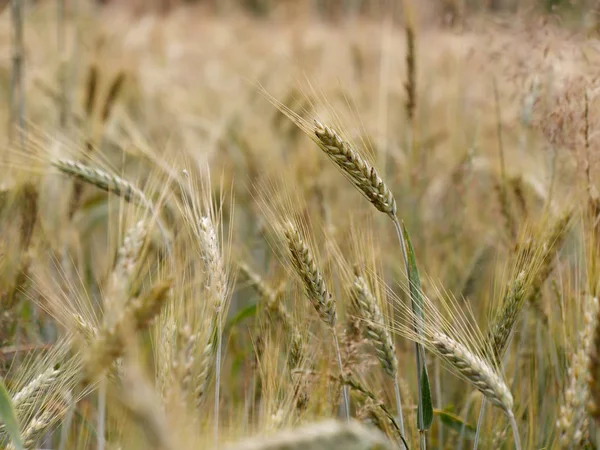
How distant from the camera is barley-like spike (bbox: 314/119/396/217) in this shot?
977mm

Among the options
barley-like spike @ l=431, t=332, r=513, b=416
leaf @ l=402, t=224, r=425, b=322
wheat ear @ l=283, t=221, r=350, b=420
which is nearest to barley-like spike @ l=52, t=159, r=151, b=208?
wheat ear @ l=283, t=221, r=350, b=420

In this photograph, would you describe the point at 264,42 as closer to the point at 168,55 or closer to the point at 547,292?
the point at 168,55

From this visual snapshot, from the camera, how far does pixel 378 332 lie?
1.00 meters

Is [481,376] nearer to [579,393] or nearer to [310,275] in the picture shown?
[579,393]

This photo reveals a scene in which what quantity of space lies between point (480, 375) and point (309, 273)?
0.29 m

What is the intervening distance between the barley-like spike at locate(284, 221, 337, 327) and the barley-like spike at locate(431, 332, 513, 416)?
18cm

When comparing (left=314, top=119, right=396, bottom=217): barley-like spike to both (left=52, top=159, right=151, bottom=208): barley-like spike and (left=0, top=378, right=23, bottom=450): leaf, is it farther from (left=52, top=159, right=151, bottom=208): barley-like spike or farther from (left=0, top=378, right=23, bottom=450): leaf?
(left=0, top=378, right=23, bottom=450): leaf

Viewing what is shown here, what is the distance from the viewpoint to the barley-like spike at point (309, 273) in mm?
978

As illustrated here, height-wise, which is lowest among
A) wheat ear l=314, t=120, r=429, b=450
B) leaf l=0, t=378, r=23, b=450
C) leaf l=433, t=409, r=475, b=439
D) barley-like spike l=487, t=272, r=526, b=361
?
leaf l=433, t=409, r=475, b=439

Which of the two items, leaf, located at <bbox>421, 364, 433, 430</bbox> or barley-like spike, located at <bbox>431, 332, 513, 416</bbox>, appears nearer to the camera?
barley-like spike, located at <bbox>431, 332, 513, 416</bbox>

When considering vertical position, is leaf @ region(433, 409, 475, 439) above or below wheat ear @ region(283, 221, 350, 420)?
below

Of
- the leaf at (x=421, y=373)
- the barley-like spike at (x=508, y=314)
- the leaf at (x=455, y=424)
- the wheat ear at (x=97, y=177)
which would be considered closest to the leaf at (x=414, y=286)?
the leaf at (x=421, y=373)

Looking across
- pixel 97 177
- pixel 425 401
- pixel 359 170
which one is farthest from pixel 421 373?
pixel 97 177

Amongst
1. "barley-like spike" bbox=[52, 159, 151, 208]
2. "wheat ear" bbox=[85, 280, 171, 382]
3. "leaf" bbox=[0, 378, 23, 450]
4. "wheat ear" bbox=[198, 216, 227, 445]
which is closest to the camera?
"wheat ear" bbox=[85, 280, 171, 382]
